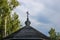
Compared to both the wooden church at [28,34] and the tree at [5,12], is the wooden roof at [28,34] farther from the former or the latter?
the tree at [5,12]

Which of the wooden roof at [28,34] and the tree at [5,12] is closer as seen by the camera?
the wooden roof at [28,34]

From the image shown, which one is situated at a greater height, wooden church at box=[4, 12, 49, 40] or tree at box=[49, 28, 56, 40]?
tree at box=[49, 28, 56, 40]

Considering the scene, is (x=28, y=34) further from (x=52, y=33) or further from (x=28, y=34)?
(x=52, y=33)

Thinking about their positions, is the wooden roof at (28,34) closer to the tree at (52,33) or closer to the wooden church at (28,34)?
the wooden church at (28,34)

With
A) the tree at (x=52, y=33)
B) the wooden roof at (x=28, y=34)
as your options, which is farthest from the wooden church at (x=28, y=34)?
the tree at (x=52, y=33)

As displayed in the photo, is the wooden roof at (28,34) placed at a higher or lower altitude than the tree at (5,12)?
lower

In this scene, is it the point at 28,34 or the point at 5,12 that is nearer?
the point at 28,34

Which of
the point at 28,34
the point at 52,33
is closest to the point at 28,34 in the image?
the point at 28,34

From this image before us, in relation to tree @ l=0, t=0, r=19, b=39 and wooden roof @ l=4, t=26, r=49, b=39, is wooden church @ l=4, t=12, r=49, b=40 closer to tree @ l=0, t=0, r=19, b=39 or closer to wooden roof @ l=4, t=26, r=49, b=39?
wooden roof @ l=4, t=26, r=49, b=39

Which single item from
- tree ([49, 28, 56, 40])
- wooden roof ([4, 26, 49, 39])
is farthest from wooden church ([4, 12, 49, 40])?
tree ([49, 28, 56, 40])

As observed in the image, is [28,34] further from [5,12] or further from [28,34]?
[5,12]

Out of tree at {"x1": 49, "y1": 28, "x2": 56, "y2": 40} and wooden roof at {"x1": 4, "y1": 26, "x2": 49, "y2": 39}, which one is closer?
wooden roof at {"x1": 4, "y1": 26, "x2": 49, "y2": 39}

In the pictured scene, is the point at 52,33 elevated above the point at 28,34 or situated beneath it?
elevated above

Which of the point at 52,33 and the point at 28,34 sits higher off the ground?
the point at 52,33
